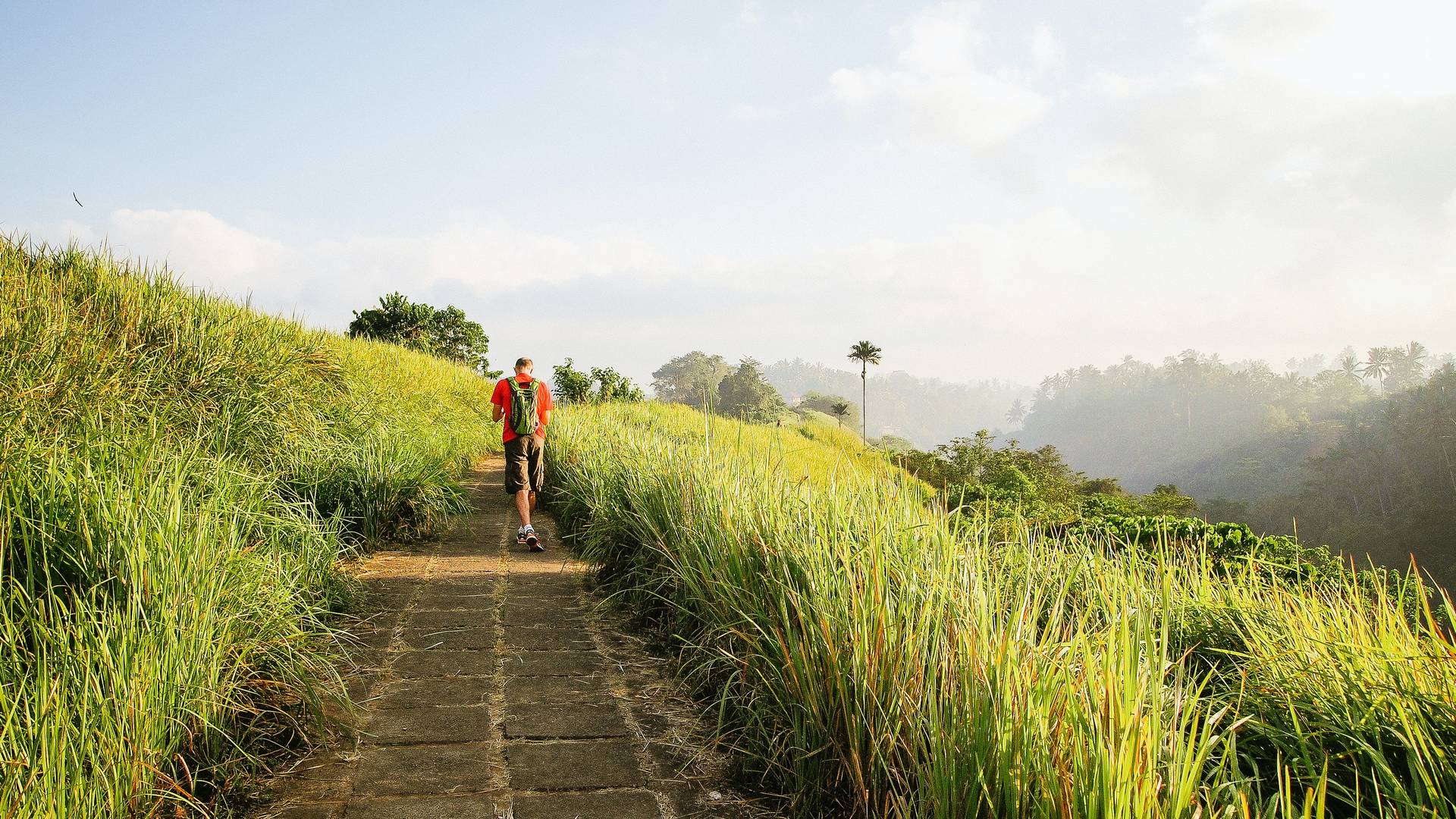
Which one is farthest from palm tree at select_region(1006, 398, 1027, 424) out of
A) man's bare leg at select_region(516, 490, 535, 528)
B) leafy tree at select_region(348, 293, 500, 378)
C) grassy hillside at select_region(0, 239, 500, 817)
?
grassy hillside at select_region(0, 239, 500, 817)

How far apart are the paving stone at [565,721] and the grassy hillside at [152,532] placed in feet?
2.53

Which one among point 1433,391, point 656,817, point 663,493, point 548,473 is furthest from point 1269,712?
point 1433,391

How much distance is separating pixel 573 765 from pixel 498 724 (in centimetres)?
47

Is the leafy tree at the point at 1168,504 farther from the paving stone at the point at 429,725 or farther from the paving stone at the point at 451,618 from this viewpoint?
the paving stone at the point at 429,725

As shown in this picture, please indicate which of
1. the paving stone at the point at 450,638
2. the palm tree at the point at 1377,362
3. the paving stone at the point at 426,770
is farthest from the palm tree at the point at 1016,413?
the paving stone at the point at 426,770

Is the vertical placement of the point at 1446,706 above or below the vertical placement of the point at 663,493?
below

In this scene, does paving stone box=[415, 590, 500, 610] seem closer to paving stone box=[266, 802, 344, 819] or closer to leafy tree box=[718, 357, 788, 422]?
paving stone box=[266, 802, 344, 819]

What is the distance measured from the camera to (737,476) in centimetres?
434

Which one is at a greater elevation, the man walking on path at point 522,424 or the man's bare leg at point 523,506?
the man walking on path at point 522,424

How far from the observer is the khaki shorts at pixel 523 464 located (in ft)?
23.0

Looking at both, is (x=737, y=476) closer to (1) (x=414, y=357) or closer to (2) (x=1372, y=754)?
(2) (x=1372, y=754)

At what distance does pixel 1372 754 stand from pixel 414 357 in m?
16.2

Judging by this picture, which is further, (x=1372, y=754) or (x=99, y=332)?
(x=99, y=332)

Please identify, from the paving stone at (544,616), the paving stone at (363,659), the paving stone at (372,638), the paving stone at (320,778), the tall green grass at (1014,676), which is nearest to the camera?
the tall green grass at (1014,676)
